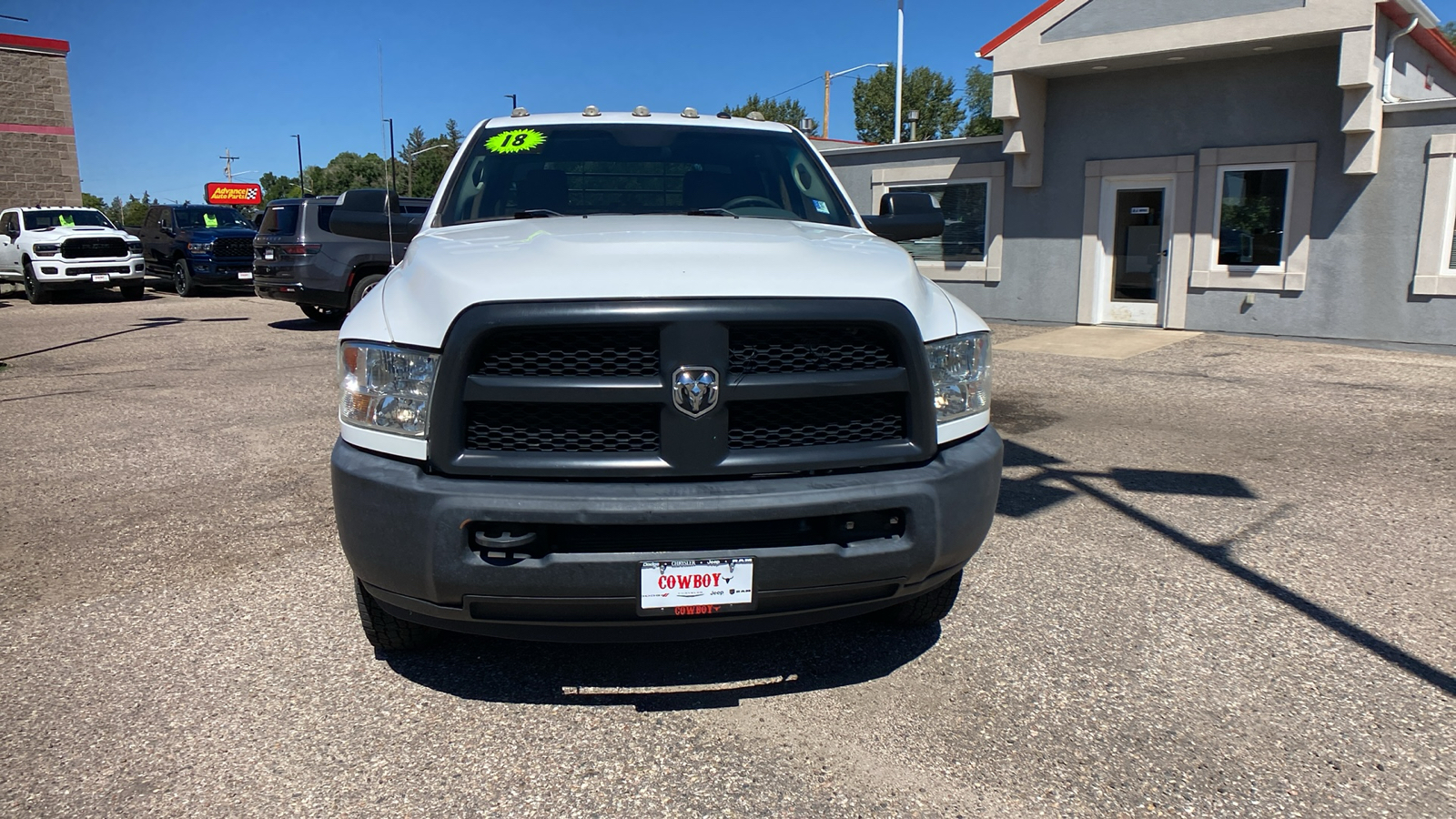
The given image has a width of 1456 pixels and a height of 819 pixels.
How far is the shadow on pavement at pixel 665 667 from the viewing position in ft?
10.3

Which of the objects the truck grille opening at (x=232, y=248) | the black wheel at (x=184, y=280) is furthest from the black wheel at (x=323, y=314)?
the black wheel at (x=184, y=280)

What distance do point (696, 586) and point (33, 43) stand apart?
3694cm

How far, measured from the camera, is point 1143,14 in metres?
13.0

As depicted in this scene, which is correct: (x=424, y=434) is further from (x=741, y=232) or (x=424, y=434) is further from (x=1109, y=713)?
(x=1109, y=713)

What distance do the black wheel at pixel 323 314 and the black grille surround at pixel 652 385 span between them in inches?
580

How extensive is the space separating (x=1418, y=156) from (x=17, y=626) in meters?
14.1

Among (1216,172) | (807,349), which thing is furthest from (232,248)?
(807,349)

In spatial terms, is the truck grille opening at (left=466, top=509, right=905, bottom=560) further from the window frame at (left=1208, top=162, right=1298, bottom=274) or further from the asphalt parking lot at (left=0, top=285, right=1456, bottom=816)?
the window frame at (left=1208, top=162, right=1298, bottom=274)

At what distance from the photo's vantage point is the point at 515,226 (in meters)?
3.51

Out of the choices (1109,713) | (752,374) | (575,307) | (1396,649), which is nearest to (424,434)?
(575,307)

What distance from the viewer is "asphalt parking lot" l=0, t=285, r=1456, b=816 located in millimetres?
2613

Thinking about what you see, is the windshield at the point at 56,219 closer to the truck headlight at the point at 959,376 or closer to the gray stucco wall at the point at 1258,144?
the gray stucco wall at the point at 1258,144

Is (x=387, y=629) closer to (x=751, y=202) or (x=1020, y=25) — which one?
(x=751, y=202)

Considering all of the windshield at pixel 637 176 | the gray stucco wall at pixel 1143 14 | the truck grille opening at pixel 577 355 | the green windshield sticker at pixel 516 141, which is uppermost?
the gray stucco wall at pixel 1143 14
